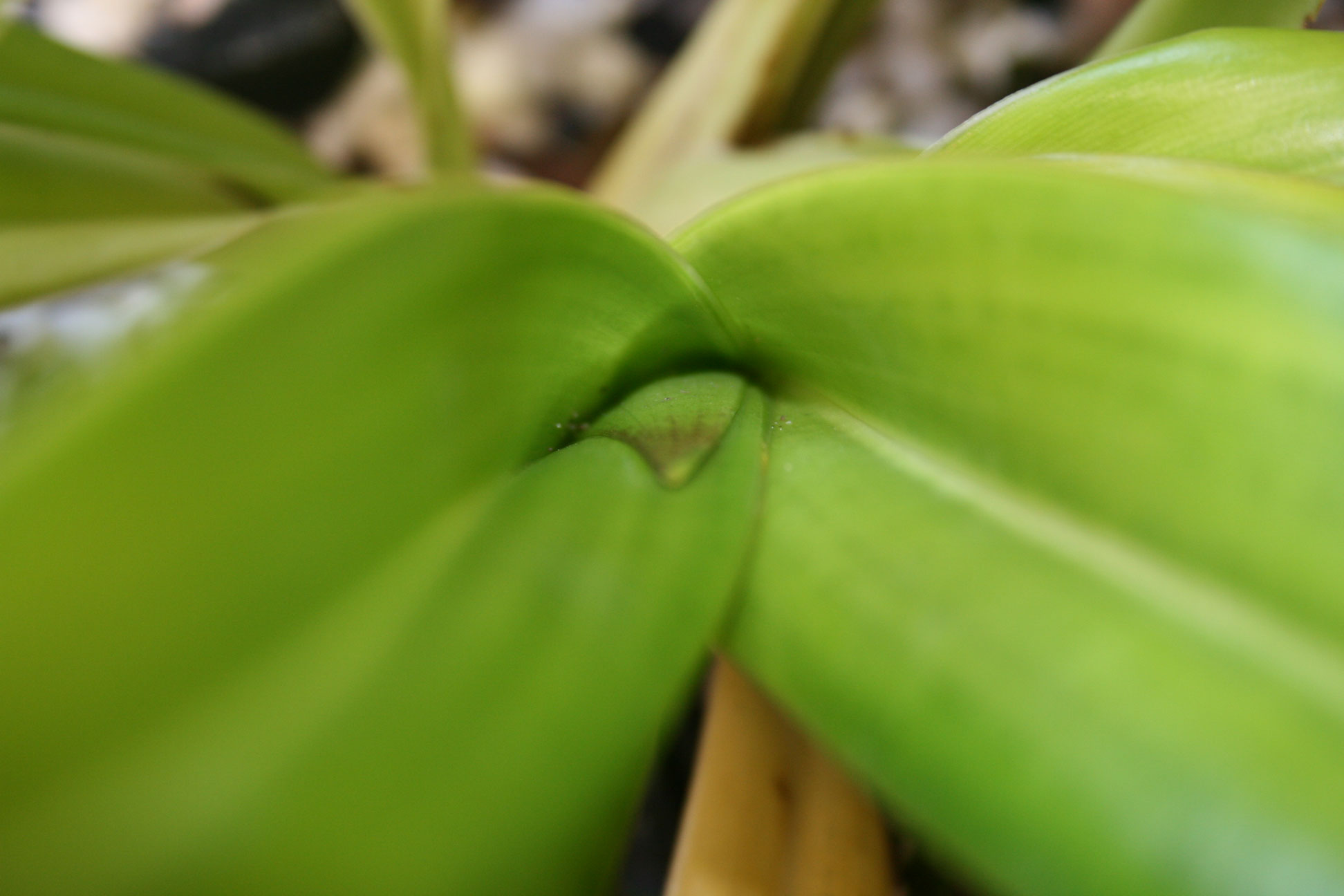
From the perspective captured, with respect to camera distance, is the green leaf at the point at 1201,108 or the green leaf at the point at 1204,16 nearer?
the green leaf at the point at 1201,108

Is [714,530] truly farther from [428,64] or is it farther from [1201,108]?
[428,64]

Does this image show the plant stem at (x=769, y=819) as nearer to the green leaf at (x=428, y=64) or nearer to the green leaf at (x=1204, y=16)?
the green leaf at (x=1204, y=16)

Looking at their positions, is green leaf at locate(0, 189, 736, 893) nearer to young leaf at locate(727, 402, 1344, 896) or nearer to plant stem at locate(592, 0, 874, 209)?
young leaf at locate(727, 402, 1344, 896)

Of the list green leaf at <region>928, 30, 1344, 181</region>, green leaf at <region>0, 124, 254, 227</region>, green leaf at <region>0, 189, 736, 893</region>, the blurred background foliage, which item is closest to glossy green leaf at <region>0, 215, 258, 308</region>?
green leaf at <region>0, 124, 254, 227</region>

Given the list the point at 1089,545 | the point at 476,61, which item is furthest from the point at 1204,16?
the point at 476,61

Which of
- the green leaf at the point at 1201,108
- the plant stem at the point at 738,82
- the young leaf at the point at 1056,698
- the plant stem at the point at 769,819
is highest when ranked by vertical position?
the green leaf at the point at 1201,108

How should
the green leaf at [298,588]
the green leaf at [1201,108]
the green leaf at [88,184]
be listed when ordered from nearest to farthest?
the green leaf at [298,588] → the green leaf at [1201,108] → the green leaf at [88,184]

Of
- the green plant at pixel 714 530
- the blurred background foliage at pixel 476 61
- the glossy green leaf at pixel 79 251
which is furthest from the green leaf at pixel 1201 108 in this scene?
the blurred background foliage at pixel 476 61

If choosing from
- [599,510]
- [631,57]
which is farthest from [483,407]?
[631,57]
